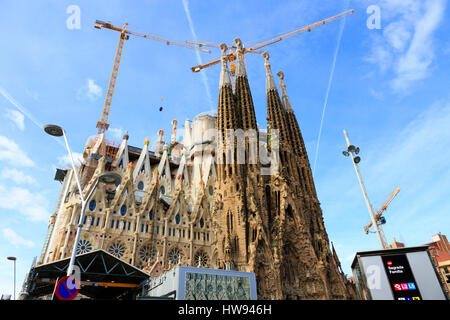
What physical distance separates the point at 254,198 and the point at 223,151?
761cm

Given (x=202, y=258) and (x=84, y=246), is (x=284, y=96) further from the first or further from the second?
(x=84, y=246)

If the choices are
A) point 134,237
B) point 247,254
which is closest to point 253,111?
point 247,254

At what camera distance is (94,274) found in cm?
1973

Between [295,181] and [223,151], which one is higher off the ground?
[223,151]

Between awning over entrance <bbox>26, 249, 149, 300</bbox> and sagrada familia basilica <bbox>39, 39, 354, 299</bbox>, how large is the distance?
4584mm

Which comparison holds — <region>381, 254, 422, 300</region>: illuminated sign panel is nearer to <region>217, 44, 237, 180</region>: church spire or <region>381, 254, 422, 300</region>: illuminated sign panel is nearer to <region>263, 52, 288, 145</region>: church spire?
<region>217, 44, 237, 180</region>: church spire

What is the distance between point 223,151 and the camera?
127ft

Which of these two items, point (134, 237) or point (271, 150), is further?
point (271, 150)

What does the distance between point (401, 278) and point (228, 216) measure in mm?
25043

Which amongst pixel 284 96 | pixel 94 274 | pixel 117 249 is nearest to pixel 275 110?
pixel 284 96

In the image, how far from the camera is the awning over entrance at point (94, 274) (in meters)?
18.9

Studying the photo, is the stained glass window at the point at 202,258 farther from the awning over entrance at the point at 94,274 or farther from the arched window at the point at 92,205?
the arched window at the point at 92,205

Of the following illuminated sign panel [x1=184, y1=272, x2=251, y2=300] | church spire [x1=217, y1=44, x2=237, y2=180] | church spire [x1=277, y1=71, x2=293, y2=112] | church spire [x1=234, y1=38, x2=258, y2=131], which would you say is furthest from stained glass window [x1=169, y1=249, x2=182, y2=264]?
church spire [x1=277, y1=71, x2=293, y2=112]
